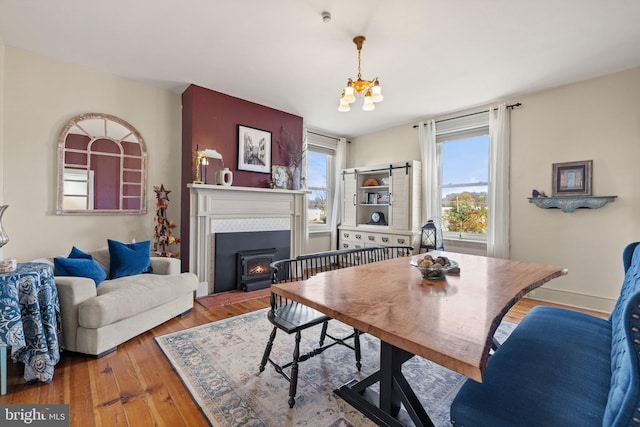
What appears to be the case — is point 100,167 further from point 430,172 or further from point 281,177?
point 430,172

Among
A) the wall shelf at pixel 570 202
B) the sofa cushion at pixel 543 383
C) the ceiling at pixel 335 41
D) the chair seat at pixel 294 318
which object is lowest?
the chair seat at pixel 294 318

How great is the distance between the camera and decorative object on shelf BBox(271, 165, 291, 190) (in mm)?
4238

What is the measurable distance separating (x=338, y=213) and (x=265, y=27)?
3.71 metres

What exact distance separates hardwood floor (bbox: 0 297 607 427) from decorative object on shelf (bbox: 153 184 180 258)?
136 centimetres

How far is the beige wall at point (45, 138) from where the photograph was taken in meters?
2.73

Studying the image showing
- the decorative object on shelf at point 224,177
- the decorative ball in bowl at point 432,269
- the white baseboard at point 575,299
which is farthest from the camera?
the decorative object on shelf at point 224,177

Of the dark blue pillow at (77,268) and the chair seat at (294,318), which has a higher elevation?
the dark blue pillow at (77,268)

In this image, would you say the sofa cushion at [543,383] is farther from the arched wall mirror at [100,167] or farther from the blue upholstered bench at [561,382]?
the arched wall mirror at [100,167]

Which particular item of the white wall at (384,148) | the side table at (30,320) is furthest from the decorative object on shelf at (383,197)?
the side table at (30,320)

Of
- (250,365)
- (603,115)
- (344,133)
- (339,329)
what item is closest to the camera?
(250,365)

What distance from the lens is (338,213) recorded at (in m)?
5.61

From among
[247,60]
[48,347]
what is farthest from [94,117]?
[48,347]

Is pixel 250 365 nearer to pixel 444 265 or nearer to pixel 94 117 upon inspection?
pixel 444 265

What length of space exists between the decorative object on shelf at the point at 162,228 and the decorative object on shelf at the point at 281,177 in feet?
4.73
